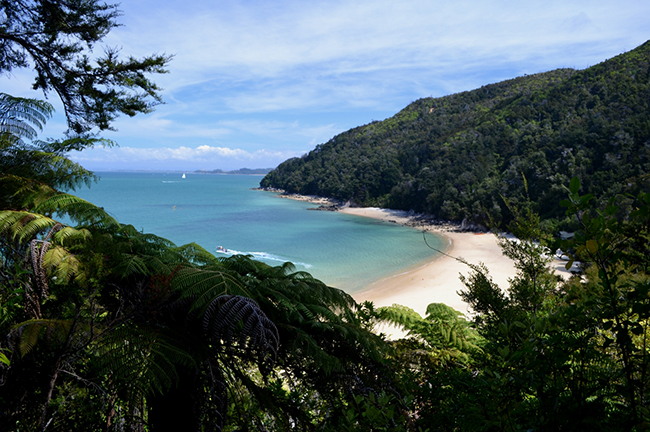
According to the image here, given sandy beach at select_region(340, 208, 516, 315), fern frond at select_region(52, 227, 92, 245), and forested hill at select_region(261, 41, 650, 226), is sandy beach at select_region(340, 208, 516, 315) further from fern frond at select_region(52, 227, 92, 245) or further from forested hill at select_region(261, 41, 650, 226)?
fern frond at select_region(52, 227, 92, 245)

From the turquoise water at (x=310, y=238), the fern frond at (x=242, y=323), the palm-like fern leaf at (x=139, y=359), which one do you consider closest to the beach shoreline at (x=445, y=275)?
the turquoise water at (x=310, y=238)

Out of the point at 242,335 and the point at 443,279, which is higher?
the point at 242,335

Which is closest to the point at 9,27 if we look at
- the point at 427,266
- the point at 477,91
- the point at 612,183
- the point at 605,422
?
the point at 605,422

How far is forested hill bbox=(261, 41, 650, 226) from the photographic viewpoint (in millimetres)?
34625

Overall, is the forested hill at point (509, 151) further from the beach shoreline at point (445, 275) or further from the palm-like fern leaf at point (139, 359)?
the palm-like fern leaf at point (139, 359)

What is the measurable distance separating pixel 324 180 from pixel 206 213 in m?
27.9

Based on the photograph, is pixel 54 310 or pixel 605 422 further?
pixel 54 310

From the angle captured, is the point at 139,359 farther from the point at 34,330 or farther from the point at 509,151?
the point at 509,151

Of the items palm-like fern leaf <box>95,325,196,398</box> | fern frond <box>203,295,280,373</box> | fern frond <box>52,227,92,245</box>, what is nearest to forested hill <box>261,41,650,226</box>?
fern frond <box>203,295,280,373</box>

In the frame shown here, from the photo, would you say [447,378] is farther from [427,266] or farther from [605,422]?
[427,266]

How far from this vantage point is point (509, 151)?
154ft

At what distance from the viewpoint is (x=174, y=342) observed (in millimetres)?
2100

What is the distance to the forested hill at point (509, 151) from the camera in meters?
34.6

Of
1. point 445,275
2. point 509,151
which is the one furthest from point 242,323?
point 509,151
